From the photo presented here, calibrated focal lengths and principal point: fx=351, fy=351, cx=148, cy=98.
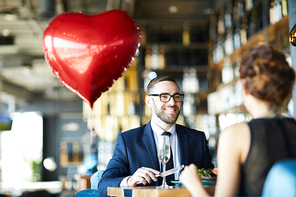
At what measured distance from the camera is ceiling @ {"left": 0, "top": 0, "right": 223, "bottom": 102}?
5.77m

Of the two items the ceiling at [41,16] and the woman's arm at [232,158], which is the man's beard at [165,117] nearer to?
the woman's arm at [232,158]

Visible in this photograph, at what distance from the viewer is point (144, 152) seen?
79.9 inches

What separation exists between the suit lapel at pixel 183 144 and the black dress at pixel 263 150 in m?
0.90

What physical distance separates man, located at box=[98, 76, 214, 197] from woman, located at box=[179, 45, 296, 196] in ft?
2.72

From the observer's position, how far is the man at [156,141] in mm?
2010

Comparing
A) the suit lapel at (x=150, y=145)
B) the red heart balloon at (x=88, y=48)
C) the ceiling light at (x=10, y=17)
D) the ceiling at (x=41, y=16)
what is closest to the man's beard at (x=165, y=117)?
the suit lapel at (x=150, y=145)

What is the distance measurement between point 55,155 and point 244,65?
12329 millimetres

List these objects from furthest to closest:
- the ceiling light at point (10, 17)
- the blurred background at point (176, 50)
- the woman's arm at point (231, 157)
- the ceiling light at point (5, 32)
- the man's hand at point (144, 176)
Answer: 1. the ceiling light at point (5, 32)
2. the ceiling light at point (10, 17)
3. the blurred background at point (176, 50)
4. the man's hand at point (144, 176)
5. the woman's arm at point (231, 157)

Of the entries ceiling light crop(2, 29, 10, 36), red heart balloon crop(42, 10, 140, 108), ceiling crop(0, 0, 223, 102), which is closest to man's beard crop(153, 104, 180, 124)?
red heart balloon crop(42, 10, 140, 108)

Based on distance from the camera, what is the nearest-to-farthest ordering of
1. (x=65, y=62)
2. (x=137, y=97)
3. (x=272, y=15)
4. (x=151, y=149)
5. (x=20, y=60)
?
(x=151, y=149) < (x=65, y=62) < (x=272, y=15) < (x=137, y=97) < (x=20, y=60)

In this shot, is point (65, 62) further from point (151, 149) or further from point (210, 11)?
point (210, 11)

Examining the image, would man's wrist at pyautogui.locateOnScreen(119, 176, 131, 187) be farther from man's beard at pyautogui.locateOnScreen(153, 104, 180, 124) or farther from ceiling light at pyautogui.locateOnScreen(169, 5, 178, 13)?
ceiling light at pyautogui.locateOnScreen(169, 5, 178, 13)

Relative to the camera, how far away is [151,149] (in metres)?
2.04

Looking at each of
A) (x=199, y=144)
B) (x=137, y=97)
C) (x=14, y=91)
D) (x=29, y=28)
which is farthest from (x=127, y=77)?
(x=14, y=91)
